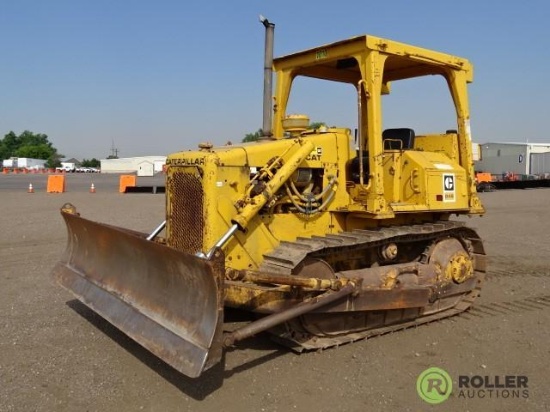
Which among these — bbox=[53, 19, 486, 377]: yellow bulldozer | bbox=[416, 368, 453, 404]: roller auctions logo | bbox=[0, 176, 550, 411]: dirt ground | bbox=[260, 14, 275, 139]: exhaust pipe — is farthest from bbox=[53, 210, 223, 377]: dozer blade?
bbox=[260, 14, 275, 139]: exhaust pipe

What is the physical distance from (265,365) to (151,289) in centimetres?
124

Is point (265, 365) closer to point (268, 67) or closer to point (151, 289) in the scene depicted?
point (151, 289)

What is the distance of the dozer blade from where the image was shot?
13.1 feet

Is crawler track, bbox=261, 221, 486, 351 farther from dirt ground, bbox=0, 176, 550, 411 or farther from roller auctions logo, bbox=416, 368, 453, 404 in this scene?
roller auctions logo, bbox=416, 368, 453, 404

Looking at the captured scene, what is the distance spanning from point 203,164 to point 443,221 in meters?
3.22

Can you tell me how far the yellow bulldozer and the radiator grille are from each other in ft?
0.06

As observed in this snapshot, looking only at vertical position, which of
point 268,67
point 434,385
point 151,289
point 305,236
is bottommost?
point 434,385

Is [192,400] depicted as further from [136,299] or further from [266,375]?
[136,299]

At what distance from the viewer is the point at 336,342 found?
5.20 m

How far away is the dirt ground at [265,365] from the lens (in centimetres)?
409

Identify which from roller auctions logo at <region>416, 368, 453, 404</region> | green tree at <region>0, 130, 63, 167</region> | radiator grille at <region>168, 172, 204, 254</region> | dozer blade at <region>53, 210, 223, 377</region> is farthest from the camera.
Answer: green tree at <region>0, 130, 63, 167</region>

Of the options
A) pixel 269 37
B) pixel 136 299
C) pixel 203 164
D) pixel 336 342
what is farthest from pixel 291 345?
pixel 269 37

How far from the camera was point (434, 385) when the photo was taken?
175 inches

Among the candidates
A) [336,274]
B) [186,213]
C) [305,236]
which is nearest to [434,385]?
[336,274]
